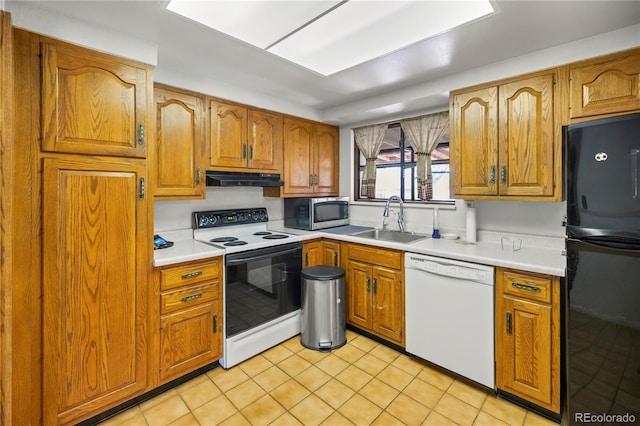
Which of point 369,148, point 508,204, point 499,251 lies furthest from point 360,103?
point 499,251

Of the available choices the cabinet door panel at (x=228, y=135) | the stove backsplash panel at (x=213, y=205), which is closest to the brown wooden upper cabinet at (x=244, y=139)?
the cabinet door panel at (x=228, y=135)

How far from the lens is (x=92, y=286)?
1.78 metres

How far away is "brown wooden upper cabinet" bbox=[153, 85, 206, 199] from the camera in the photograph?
235cm

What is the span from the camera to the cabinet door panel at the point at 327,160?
11.7 feet

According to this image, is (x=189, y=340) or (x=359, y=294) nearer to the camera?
(x=189, y=340)

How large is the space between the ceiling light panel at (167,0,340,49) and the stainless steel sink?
6.03 ft

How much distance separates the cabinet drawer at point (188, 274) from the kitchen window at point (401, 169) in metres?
2.05

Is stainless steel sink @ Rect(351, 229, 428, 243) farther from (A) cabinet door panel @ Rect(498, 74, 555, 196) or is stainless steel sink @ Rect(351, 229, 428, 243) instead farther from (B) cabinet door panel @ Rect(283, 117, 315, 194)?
(A) cabinet door panel @ Rect(498, 74, 555, 196)

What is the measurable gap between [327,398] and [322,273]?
980 millimetres

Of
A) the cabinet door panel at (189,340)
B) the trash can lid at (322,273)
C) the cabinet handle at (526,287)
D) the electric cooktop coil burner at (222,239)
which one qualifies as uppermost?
the electric cooktop coil burner at (222,239)

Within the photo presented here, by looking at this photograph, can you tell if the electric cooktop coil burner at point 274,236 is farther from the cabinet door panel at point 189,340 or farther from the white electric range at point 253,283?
the cabinet door panel at point 189,340

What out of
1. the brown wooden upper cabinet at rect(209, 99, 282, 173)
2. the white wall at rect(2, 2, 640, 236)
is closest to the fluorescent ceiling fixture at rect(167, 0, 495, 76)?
the white wall at rect(2, 2, 640, 236)

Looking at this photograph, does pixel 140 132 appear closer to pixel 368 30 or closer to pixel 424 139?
pixel 368 30

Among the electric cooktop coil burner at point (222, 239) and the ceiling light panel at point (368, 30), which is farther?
the electric cooktop coil burner at point (222, 239)
